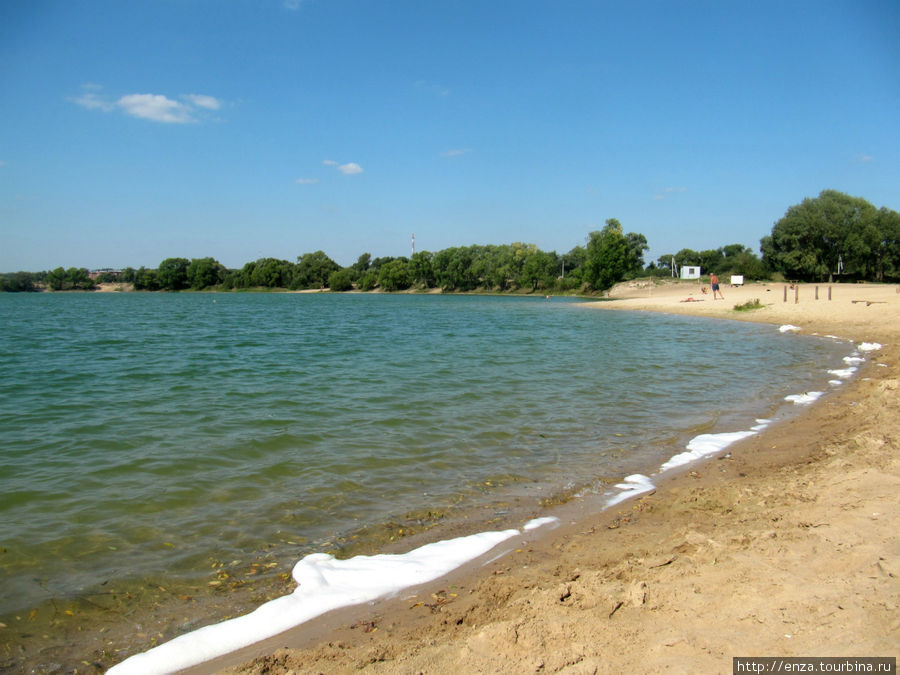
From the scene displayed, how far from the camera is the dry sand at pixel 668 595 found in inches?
104

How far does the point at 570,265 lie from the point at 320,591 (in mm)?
140118

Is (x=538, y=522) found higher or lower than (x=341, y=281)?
lower

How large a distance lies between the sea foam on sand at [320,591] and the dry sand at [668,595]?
15 centimetres

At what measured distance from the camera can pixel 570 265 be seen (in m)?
138

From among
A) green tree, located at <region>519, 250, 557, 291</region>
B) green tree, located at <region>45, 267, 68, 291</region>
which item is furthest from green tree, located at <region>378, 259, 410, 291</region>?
green tree, located at <region>45, 267, 68, 291</region>

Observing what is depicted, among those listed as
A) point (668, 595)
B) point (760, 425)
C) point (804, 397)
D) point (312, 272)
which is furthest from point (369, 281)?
point (668, 595)

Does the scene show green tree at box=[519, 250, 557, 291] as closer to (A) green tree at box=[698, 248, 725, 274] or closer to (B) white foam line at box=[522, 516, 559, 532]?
(A) green tree at box=[698, 248, 725, 274]

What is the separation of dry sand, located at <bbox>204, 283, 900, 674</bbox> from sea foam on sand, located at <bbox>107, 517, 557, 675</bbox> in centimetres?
15

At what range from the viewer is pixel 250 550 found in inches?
186

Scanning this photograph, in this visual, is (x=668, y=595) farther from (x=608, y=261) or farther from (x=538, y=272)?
(x=538, y=272)

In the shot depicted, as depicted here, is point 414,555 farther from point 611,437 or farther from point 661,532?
point 611,437

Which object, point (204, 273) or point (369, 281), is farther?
point (204, 273)

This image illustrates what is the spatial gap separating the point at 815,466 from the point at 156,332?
30.3m

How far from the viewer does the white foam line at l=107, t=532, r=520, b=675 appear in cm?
322
